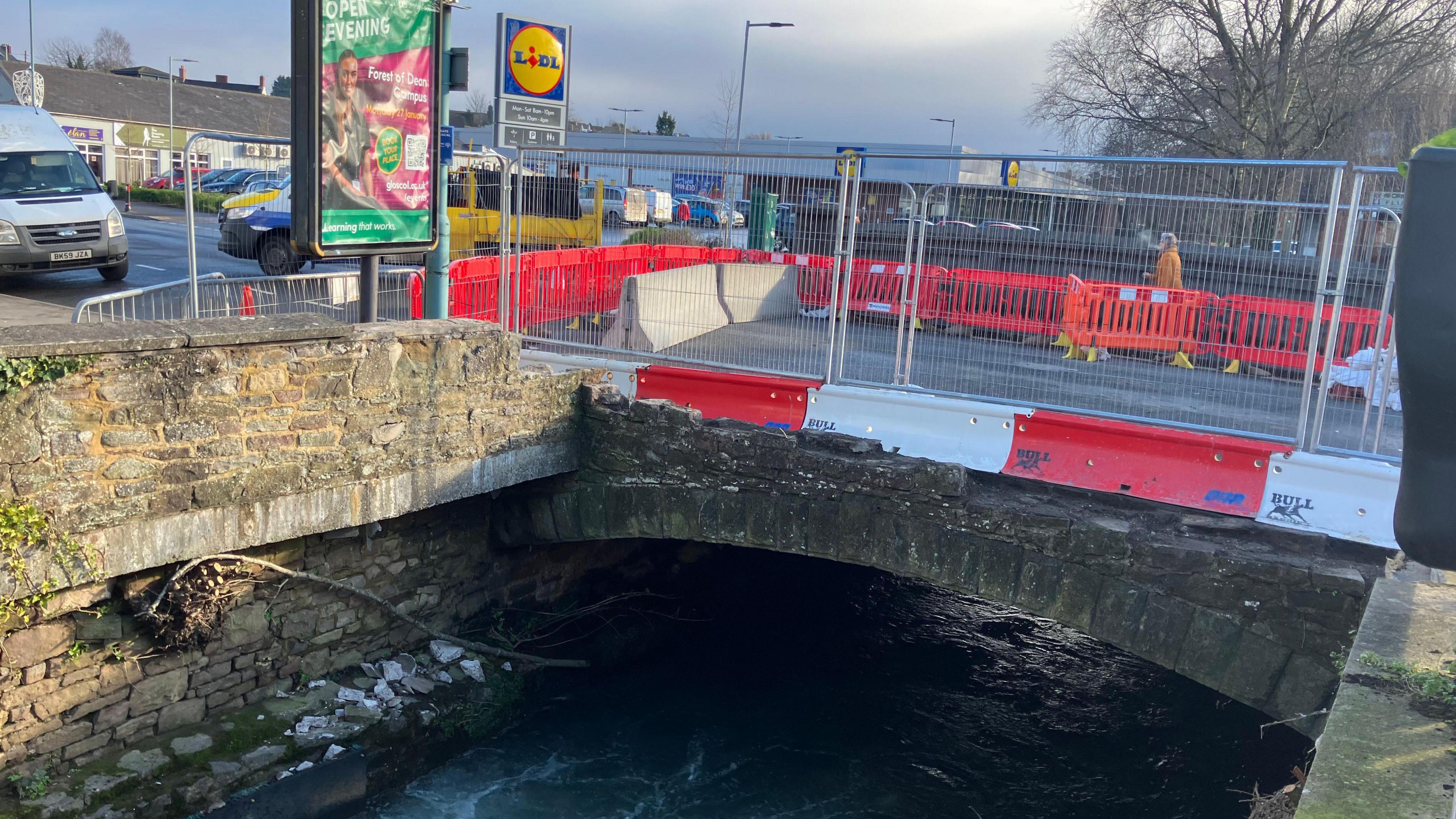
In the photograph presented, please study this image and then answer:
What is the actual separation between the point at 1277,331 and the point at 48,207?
14257mm

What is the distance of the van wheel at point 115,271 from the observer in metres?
14.4

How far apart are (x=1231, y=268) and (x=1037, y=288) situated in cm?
130

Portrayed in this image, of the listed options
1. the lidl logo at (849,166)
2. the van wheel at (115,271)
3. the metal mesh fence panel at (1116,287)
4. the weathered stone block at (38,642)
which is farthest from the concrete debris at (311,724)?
the van wheel at (115,271)

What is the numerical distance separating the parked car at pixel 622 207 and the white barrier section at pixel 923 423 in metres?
3.67

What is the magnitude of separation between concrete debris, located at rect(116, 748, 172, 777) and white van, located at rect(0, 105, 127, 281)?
9.68 metres

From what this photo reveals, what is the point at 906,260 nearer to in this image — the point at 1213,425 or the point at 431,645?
the point at 1213,425

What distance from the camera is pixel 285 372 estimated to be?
239 inches

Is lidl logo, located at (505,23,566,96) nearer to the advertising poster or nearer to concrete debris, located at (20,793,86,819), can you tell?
the advertising poster

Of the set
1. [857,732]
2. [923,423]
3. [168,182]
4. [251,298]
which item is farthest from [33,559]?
[168,182]

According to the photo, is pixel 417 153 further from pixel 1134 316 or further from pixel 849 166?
pixel 1134 316

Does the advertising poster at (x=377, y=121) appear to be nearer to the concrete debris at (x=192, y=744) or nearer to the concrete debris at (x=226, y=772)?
the concrete debris at (x=192, y=744)

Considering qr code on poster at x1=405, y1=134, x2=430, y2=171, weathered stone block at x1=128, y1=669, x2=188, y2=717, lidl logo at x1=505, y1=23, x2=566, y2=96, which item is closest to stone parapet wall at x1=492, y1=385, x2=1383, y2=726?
qr code on poster at x1=405, y1=134, x2=430, y2=171

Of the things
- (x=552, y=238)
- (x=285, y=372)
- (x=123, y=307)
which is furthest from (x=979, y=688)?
(x=123, y=307)

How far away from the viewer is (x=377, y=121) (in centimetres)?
689
